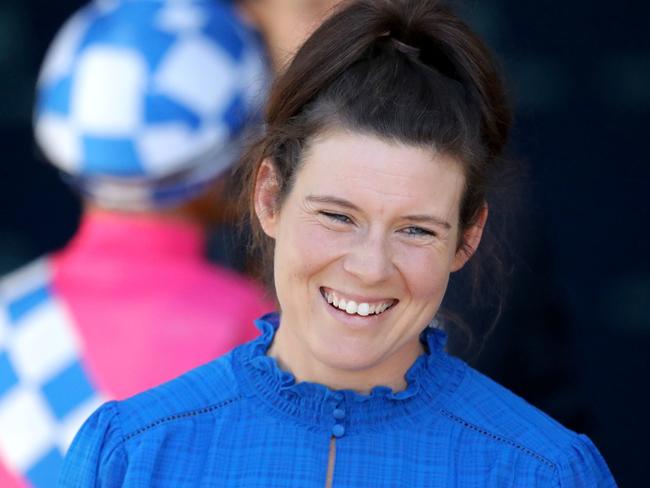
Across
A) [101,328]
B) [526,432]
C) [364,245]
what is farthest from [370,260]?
[101,328]

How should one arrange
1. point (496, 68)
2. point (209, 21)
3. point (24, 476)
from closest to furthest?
point (496, 68), point (24, 476), point (209, 21)

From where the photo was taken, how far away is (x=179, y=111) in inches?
110

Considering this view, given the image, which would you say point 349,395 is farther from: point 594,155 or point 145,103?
point 594,155

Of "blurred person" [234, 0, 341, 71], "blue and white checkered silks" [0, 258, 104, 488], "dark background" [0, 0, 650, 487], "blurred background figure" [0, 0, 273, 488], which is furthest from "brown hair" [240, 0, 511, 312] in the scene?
"dark background" [0, 0, 650, 487]

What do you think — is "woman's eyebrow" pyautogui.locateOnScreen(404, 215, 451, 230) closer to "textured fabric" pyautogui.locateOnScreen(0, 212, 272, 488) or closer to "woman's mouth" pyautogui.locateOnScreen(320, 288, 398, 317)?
"woman's mouth" pyautogui.locateOnScreen(320, 288, 398, 317)

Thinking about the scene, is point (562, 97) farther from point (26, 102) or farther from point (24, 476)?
point (24, 476)

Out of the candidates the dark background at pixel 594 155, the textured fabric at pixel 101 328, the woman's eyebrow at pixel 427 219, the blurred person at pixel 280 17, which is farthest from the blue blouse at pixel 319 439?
the dark background at pixel 594 155

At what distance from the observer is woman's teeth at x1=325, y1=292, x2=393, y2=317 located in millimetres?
1873

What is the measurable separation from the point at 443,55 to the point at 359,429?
1.72ft

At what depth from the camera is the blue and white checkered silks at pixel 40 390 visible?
106 inches

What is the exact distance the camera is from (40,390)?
107 inches

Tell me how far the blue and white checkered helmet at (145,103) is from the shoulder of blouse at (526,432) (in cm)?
93

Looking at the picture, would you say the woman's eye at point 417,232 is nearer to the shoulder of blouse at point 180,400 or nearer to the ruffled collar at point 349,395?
the ruffled collar at point 349,395

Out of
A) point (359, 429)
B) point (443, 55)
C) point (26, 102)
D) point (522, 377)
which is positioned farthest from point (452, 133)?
point (26, 102)
